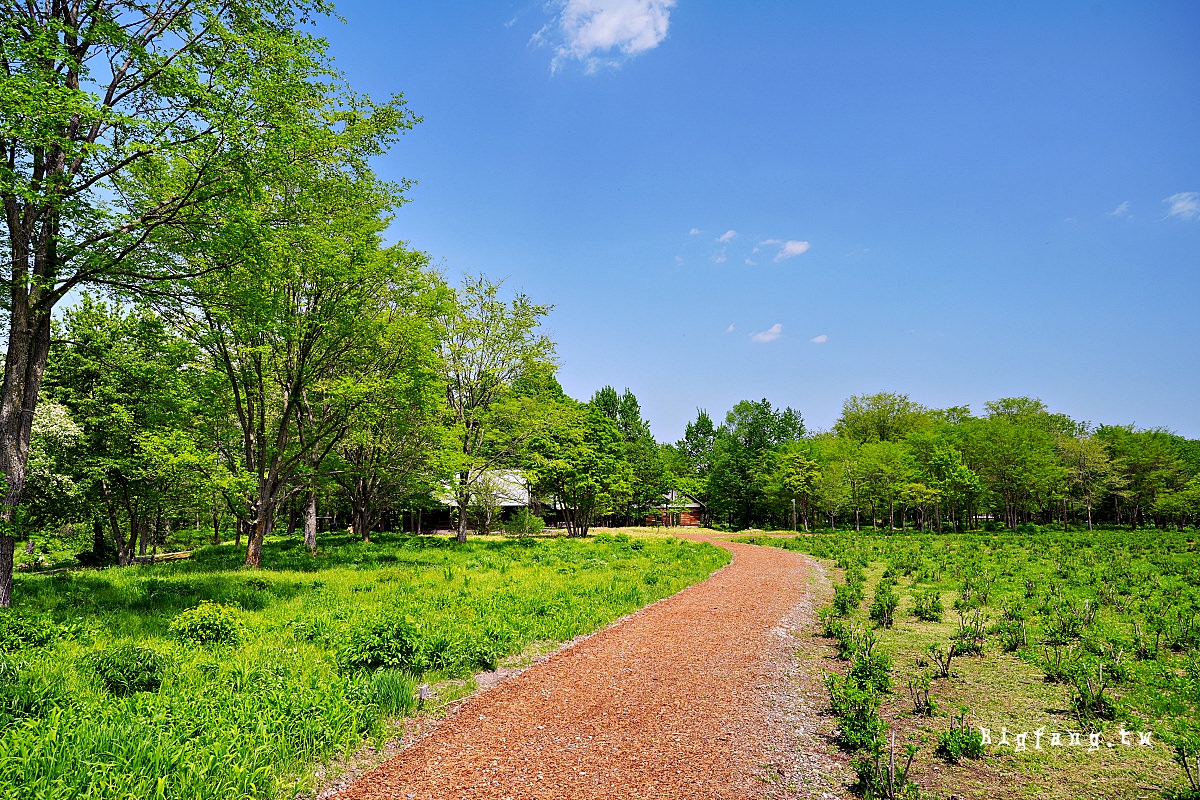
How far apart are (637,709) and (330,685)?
145 inches

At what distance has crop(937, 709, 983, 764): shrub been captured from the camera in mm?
5293

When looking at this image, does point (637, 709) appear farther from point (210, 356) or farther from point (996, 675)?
point (210, 356)

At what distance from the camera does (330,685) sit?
649cm

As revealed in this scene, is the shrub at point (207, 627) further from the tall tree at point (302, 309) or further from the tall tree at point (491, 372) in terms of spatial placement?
the tall tree at point (491, 372)

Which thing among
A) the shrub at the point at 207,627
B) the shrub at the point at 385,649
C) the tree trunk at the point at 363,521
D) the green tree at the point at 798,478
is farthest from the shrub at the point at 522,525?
the shrub at the point at 385,649

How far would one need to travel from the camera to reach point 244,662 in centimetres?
714

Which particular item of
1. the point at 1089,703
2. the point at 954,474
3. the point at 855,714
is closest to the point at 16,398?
the point at 855,714

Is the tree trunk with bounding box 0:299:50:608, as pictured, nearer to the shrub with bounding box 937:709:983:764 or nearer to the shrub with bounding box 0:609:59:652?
the shrub with bounding box 0:609:59:652

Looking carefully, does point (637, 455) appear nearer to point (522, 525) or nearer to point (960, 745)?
point (522, 525)

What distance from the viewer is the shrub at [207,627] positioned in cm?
838

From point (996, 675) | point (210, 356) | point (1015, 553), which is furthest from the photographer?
point (1015, 553)

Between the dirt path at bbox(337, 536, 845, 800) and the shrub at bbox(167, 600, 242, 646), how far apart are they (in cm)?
451

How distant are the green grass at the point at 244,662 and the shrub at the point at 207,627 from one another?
212 millimetres

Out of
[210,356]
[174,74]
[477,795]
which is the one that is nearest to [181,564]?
[210,356]
